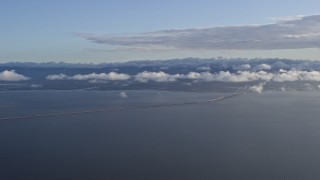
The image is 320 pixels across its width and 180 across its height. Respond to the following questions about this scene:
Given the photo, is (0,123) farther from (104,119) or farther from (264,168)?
(264,168)

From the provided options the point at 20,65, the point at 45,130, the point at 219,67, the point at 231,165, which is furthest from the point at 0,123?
the point at 20,65

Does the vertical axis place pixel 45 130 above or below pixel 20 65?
below

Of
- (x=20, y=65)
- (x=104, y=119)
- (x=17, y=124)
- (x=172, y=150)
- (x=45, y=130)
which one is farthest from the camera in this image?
(x=20, y=65)

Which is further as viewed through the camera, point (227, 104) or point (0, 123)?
point (227, 104)

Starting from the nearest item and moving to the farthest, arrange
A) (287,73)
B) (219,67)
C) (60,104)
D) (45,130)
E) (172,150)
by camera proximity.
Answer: (172,150), (45,130), (60,104), (287,73), (219,67)

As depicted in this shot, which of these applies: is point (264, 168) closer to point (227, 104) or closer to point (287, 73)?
point (227, 104)

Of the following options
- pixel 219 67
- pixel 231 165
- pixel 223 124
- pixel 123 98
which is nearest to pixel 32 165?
pixel 231 165
